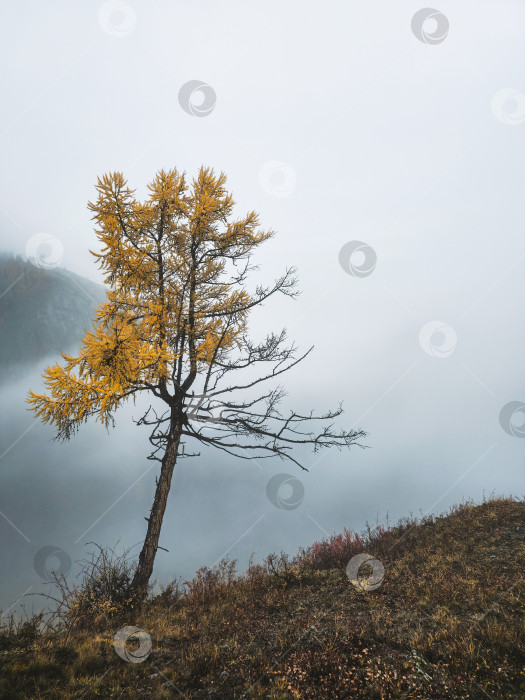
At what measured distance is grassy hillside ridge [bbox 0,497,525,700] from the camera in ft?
10.6

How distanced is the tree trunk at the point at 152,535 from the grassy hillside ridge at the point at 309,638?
0.33 metres

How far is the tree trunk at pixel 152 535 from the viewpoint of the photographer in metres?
7.00

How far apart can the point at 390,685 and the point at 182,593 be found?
17.0 ft

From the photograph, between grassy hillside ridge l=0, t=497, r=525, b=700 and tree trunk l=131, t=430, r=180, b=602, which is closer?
grassy hillside ridge l=0, t=497, r=525, b=700

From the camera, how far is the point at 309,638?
4133 mm

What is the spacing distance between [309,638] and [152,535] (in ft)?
14.3

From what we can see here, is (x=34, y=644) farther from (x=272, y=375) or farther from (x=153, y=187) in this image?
(x=153, y=187)

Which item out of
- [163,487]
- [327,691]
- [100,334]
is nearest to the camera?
[327,691]

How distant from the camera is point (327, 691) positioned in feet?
10.2

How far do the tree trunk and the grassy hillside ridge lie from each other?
0.33m

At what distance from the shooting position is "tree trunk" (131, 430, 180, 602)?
23.0 feet

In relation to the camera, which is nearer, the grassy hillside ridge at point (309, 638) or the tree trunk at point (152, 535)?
the grassy hillside ridge at point (309, 638)

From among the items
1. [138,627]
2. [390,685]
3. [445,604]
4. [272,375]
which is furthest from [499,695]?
[272,375]

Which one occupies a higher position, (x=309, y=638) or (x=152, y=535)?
(x=309, y=638)
